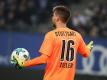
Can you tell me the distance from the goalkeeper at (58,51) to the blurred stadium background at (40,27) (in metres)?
7.45

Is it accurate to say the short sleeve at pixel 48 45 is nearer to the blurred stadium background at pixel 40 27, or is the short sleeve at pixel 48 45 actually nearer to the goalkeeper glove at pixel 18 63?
the goalkeeper glove at pixel 18 63

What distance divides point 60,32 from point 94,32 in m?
9.69

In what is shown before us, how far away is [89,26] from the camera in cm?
1756

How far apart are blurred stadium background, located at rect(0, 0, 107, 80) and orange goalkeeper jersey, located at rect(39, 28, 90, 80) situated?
293 inches

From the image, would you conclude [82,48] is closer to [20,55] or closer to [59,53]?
[59,53]

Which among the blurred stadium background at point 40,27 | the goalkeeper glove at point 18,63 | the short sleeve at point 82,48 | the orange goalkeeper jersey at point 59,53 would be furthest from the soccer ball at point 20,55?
the blurred stadium background at point 40,27

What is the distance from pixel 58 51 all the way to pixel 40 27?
10.1 m

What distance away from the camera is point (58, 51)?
7699 mm

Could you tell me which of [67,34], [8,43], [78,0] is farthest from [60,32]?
[78,0]

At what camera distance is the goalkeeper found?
7625 mm

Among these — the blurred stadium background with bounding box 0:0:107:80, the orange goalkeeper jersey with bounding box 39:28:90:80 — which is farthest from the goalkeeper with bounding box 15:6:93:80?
the blurred stadium background with bounding box 0:0:107:80

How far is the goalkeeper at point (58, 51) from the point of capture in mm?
7625

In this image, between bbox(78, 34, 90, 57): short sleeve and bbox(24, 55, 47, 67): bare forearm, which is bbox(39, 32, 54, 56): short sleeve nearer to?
bbox(24, 55, 47, 67): bare forearm

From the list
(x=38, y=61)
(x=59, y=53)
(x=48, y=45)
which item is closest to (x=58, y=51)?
(x=59, y=53)
